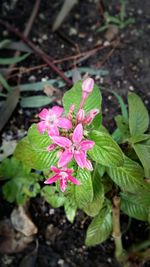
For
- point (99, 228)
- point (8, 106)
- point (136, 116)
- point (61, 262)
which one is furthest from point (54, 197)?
point (8, 106)

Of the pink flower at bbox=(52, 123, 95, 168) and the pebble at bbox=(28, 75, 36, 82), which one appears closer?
the pink flower at bbox=(52, 123, 95, 168)

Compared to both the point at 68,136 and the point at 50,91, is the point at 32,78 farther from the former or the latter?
the point at 68,136

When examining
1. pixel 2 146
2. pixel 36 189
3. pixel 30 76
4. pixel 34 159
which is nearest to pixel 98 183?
pixel 34 159

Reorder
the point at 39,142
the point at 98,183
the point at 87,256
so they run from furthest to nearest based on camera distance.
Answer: the point at 87,256, the point at 98,183, the point at 39,142

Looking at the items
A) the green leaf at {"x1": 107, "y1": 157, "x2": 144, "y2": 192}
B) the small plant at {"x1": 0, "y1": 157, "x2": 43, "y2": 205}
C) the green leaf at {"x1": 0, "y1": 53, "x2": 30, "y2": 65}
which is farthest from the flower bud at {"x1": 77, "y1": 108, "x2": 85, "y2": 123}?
the green leaf at {"x1": 0, "y1": 53, "x2": 30, "y2": 65}

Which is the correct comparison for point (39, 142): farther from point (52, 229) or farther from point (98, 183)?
point (52, 229)

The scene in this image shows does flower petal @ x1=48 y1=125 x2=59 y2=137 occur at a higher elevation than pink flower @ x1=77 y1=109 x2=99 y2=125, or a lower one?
lower

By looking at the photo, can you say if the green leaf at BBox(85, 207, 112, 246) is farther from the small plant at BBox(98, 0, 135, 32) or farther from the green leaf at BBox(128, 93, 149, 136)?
the small plant at BBox(98, 0, 135, 32)
